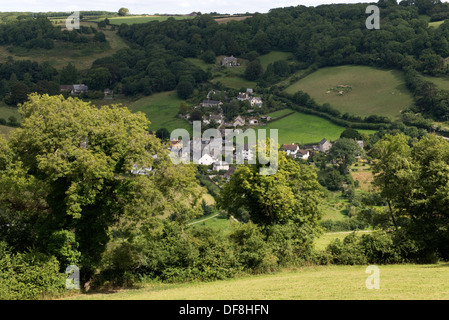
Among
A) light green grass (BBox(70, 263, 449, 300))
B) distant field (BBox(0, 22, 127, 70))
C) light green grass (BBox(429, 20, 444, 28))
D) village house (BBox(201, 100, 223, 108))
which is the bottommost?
village house (BBox(201, 100, 223, 108))

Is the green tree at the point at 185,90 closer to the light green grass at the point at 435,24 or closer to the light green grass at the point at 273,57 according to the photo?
the light green grass at the point at 273,57

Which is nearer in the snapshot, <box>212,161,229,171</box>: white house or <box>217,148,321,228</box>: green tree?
<box>217,148,321,228</box>: green tree

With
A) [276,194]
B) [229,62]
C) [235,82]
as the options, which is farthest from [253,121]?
[276,194]

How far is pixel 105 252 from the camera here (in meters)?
24.5

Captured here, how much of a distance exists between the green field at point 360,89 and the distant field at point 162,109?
31.3m

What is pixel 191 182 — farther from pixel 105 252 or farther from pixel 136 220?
pixel 105 252

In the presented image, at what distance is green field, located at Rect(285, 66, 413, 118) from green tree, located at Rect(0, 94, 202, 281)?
79.5 m

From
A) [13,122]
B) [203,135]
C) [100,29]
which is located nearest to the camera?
[13,122]

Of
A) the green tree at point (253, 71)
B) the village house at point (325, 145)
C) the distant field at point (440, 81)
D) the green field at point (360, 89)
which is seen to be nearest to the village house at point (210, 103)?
the green field at point (360, 89)

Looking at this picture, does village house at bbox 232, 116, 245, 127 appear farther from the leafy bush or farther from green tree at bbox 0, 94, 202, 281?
the leafy bush

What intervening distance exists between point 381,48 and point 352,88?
2078cm

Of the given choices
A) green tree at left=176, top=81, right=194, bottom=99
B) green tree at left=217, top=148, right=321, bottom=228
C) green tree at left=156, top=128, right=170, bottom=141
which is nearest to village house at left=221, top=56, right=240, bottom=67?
green tree at left=176, top=81, right=194, bottom=99

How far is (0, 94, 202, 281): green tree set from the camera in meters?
22.4

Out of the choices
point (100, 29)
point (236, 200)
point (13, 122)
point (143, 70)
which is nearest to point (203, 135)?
point (13, 122)
